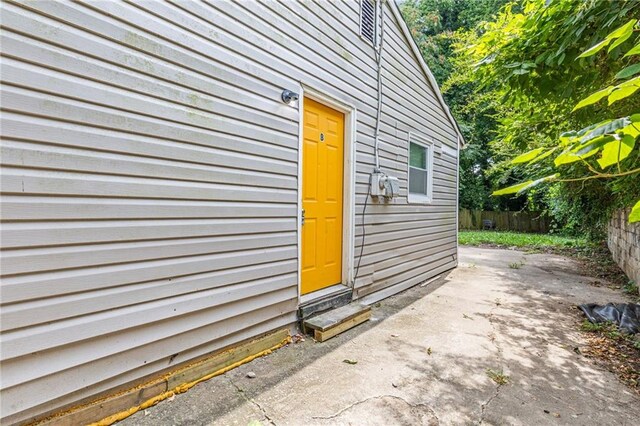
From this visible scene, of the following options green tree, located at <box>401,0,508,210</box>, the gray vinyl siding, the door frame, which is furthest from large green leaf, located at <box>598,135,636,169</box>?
green tree, located at <box>401,0,508,210</box>

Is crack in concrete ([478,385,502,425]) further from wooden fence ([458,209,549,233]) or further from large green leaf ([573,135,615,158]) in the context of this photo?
wooden fence ([458,209,549,233])

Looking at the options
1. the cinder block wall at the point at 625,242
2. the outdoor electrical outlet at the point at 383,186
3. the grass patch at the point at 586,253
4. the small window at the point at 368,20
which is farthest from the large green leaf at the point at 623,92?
the grass patch at the point at 586,253

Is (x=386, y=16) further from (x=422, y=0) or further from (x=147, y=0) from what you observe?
(x=422, y=0)

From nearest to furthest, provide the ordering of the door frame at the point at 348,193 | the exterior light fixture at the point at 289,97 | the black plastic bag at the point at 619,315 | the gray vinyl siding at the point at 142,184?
the gray vinyl siding at the point at 142,184 → the exterior light fixture at the point at 289,97 → the black plastic bag at the point at 619,315 → the door frame at the point at 348,193

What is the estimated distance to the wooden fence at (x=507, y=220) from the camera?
53.0 feet

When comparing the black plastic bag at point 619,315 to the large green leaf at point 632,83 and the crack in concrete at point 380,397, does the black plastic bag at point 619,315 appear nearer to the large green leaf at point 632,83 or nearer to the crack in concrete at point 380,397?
the crack in concrete at point 380,397

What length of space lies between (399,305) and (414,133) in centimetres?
258

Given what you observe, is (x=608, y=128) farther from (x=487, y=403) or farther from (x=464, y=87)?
(x=464, y=87)

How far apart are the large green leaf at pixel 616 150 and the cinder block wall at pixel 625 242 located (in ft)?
14.4

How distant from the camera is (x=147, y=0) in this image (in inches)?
78.4

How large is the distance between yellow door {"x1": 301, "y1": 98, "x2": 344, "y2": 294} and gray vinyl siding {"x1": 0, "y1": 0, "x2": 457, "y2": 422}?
25 cm

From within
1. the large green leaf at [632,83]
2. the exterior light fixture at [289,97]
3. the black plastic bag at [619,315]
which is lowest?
the black plastic bag at [619,315]

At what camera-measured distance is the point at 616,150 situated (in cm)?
77

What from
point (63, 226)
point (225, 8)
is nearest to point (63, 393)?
point (63, 226)
